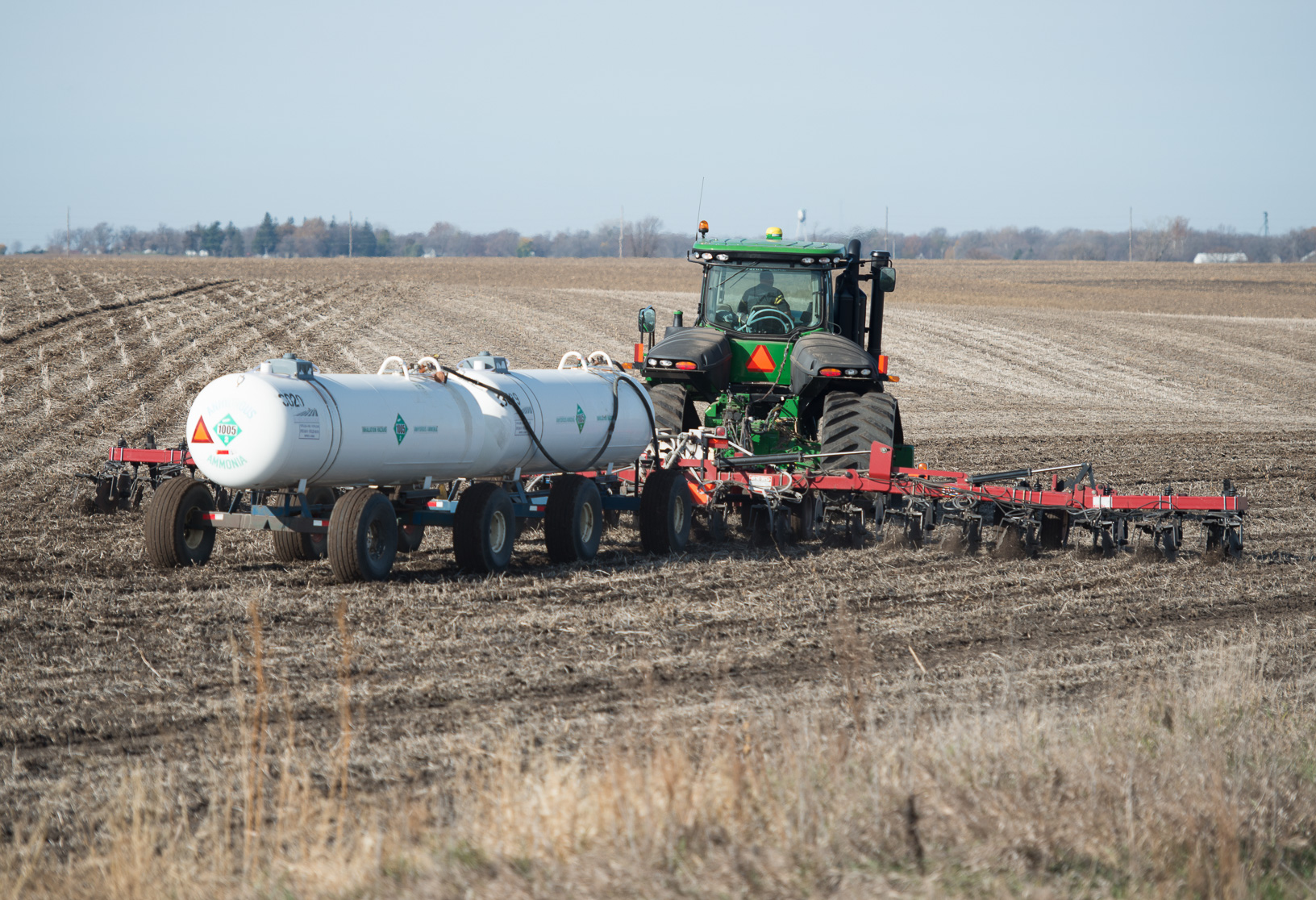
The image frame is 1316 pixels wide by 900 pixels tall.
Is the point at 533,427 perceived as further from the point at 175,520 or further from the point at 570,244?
the point at 570,244

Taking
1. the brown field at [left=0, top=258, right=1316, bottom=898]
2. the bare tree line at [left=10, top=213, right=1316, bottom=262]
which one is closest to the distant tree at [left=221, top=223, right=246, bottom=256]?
the bare tree line at [left=10, top=213, right=1316, bottom=262]

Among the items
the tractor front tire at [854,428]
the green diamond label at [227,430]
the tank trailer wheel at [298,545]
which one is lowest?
the tank trailer wheel at [298,545]

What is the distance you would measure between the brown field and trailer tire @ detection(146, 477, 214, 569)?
0.28m

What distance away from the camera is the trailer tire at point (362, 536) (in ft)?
28.6

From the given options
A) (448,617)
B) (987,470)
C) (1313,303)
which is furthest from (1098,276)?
(448,617)

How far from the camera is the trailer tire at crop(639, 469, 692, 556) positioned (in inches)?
421

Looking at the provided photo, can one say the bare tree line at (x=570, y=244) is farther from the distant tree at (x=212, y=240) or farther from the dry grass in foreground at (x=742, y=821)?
the dry grass in foreground at (x=742, y=821)

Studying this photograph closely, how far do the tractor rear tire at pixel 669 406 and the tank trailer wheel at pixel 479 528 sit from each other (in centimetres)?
282

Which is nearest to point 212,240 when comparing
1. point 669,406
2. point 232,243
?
point 232,243

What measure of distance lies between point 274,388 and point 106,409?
1133cm

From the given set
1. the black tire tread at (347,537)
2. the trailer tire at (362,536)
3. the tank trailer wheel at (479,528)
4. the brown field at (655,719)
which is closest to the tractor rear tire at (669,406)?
the brown field at (655,719)

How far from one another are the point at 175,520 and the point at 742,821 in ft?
19.8

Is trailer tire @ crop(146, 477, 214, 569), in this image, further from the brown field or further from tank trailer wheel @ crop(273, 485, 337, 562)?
tank trailer wheel @ crop(273, 485, 337, 562)

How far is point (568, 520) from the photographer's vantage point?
10148 millimetres
